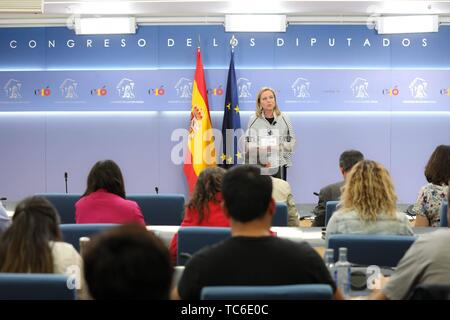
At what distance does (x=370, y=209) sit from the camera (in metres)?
3.60

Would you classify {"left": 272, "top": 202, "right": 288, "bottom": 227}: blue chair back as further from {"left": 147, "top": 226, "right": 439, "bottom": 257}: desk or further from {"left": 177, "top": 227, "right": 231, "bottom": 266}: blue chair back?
{"left": 177, "top": 227, "right": 231, "bottom": 266}: blue chair back

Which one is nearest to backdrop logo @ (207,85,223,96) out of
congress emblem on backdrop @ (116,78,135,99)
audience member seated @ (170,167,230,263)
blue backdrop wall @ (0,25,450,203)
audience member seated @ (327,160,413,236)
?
blue backdrop wall @ (0,25,450,203)

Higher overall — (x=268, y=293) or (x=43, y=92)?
(x=43, y=92)

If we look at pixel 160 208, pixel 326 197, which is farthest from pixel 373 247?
pixel 160 208

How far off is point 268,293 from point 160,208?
10.7 ft

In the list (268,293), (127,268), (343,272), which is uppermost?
(127,268)

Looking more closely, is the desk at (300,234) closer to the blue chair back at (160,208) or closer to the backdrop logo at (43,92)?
the blue chair back at (160,208)

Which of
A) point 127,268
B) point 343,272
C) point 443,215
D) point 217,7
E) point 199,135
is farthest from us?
point 199,135

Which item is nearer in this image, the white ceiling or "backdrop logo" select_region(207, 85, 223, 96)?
the white ceiling

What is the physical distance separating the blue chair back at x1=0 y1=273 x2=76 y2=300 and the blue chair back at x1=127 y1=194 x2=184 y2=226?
292cm

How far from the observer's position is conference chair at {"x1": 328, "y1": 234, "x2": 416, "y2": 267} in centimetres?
311

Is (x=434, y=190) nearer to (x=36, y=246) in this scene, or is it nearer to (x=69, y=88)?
(x=36, y=246)
